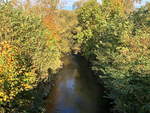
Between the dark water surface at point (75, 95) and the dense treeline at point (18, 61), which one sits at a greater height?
the dense treeline at point (18, 61)

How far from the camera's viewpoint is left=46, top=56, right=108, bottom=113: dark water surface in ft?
45.5

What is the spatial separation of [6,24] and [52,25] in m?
9.45

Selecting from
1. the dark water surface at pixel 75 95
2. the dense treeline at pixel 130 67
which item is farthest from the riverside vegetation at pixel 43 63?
the dark water surface at pixel 75 95

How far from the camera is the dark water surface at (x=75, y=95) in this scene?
13859 mm

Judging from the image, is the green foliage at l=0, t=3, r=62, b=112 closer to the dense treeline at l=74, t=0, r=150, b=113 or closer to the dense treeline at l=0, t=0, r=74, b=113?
the dense treeline at l=0, t=0, r=74, b=113

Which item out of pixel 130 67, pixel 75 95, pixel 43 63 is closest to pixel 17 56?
pixel 43 63

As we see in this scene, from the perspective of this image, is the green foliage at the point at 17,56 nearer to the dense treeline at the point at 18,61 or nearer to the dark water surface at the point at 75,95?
the dense treeline at the point at 18,61

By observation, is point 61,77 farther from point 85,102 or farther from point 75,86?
point 85,102

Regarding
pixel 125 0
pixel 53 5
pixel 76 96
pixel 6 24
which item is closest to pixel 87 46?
pixel 53 5

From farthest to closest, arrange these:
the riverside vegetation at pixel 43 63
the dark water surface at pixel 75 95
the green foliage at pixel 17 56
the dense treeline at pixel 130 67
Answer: the dark water surface at pixel 75 95
the dense treeline at pixel 130 67
the riverside vegetation at pixel 43 63
the green foliage at pixel 17 56

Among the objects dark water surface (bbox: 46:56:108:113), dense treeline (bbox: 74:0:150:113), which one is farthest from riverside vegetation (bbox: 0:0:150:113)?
dark water surface (bbox: 46:56:108:113)

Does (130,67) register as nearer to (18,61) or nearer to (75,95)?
(18,61)

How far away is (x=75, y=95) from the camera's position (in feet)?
54.7

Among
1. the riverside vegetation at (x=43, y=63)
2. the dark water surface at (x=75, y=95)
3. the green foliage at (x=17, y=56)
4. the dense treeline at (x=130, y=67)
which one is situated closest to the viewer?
the green foliage at (x=17, y=56)
